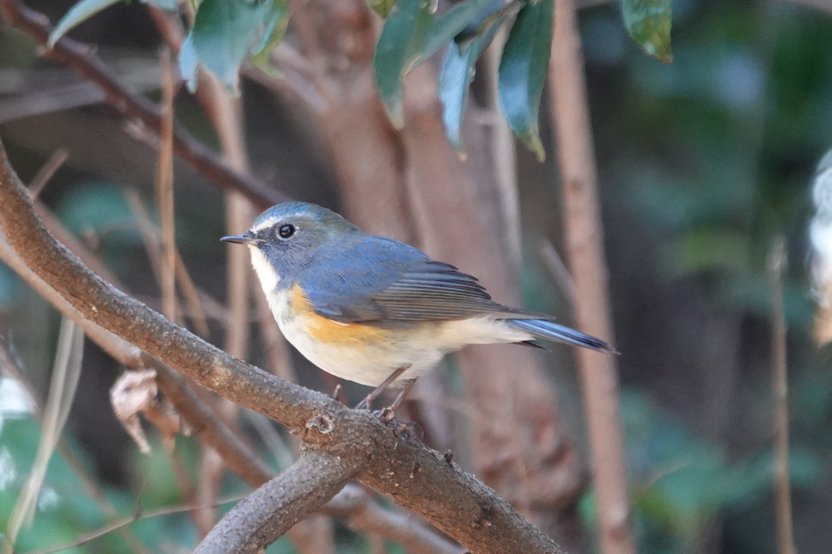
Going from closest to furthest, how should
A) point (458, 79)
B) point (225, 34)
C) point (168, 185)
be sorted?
1. point (225, 34)
2. point (458, 79)
3. point (168, 185)

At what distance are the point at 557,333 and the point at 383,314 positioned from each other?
46cm

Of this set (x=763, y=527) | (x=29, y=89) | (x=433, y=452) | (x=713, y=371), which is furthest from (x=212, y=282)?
(x=433, y=452)

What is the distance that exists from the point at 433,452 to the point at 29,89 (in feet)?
13.5

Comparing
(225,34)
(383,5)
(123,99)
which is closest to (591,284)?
(123,99)

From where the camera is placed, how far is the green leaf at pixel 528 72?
1697 millimetres

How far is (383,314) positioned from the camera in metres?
2.75

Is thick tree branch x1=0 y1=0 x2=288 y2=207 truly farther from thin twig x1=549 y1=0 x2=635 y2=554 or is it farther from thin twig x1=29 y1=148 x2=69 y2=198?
thin twig x1=549 y1=0 x2=635 y2=554

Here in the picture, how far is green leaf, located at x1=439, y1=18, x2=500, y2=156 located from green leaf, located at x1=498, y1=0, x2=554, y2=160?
0.19 feet

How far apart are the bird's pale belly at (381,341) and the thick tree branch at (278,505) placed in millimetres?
823

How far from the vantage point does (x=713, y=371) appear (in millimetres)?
5531

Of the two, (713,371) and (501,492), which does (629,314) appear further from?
(501,492)

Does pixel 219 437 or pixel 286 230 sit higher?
pixel 286 230

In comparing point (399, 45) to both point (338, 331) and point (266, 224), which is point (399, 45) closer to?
point (338, 331)

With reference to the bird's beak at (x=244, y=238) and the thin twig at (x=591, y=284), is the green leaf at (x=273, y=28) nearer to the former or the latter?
the bird's beak at (x=244, y=238)
